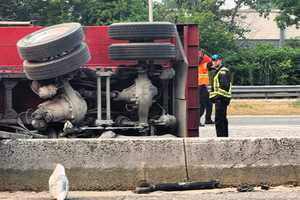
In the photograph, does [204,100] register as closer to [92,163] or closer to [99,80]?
[99,80]

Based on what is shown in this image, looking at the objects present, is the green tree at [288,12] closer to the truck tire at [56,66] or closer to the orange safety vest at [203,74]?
the orange safety vest at [203,74]

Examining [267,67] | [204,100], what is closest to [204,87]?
[204,100]

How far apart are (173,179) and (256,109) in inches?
668

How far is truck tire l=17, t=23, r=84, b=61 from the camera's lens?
8477 millimetres

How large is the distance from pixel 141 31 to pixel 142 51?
259mm

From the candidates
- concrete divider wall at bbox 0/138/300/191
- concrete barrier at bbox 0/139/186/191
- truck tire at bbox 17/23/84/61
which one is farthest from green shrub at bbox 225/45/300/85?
concrete barrier at bbox 0/139/186/191

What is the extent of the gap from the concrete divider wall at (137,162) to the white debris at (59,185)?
1.13 feet

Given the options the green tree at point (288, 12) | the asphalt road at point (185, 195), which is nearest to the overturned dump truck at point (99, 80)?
the asphalt road at point (185, 195)

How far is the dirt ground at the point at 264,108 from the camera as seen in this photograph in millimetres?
22688

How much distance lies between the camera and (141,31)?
8875mm

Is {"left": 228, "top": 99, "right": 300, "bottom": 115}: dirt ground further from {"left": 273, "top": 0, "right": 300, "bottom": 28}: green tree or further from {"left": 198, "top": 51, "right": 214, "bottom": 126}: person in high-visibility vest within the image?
{"left": 273, "top": 0, "right": 300, "bottom": 28}: green tree

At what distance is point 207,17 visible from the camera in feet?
139

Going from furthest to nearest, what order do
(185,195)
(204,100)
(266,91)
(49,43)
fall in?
1. (266,91)
2. (204,100)
3. (49,43)
4. (185,195)

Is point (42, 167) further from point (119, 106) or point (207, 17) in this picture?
point (207, 17)
